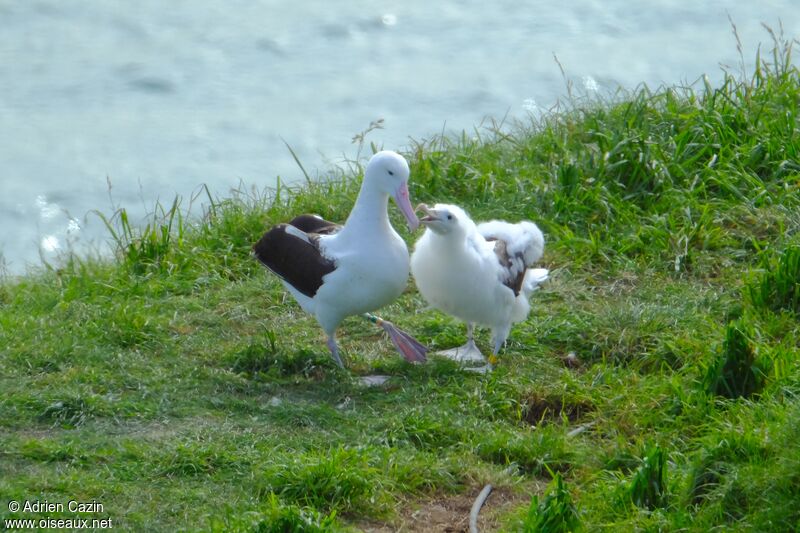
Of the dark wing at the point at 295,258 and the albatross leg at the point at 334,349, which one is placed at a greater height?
the dark wing at the point at 295,258

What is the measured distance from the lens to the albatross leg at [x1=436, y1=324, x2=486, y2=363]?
19.8 feet

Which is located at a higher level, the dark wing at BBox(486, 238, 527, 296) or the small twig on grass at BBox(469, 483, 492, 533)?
the dark wing at BBox(486, 238, 527, 296)

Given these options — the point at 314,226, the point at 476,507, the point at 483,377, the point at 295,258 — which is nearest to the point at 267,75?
the point at 314,226

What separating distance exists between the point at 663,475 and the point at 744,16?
35.4 ft

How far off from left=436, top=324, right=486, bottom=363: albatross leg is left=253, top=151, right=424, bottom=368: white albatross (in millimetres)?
258

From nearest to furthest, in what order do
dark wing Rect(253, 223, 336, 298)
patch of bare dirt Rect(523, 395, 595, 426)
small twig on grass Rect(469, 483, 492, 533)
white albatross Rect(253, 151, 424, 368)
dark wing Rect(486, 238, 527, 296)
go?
1. small twig on grass Rect(469, 483, 492, 533)
2. patch of bare dirt Rect(523, 395, 595, 426)
3. white albatross Rect(253, 151, 424, 368)
4. dark wing Rect(253, 223, 336, 298)
5. dark wing Rect(486, 238, 527, 296)

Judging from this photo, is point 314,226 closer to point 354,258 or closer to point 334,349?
point 354,258

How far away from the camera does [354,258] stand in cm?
577

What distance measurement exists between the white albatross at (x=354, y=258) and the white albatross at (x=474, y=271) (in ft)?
0.43

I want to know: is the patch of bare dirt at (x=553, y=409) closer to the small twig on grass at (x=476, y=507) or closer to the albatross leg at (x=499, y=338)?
the albatross leg at (x=499, y=338)

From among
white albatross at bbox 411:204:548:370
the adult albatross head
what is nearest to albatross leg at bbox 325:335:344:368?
white albatross at bbox 411:204:548:370

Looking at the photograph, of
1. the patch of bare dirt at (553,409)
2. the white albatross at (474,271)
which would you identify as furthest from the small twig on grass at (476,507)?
the white albatross at (474,271)

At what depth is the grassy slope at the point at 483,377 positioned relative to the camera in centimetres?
461

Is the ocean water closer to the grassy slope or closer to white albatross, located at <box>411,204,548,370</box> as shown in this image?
the grassy slope
